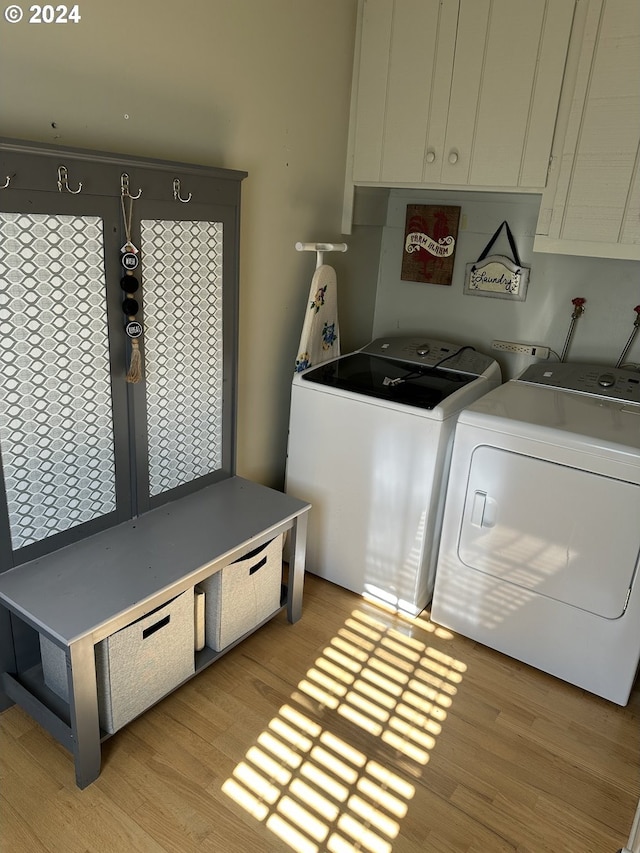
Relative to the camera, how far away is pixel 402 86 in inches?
91.0

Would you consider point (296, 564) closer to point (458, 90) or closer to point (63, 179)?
point (63, 179)

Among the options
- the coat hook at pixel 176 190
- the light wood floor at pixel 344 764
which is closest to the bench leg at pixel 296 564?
the light wood floor at pixel 344 764

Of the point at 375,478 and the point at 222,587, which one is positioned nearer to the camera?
the point at 222,587

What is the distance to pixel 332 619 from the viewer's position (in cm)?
229

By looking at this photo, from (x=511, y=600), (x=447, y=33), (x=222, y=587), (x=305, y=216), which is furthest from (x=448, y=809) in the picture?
(x=447, y=33)

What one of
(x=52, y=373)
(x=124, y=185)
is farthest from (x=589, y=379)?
(x=52, y=373)

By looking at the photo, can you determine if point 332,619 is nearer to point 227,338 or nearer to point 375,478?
point 375,478

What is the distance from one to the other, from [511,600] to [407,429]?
671 millimetres

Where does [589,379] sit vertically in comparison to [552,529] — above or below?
above

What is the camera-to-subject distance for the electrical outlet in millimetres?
2576

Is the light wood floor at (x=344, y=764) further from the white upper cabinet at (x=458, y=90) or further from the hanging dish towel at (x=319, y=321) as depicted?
the white upper cabinet at (x=458, y=90)

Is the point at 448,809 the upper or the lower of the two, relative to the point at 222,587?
lower

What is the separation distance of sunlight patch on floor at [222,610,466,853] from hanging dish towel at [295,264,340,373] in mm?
1042

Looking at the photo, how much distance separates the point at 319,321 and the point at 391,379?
381 mm
